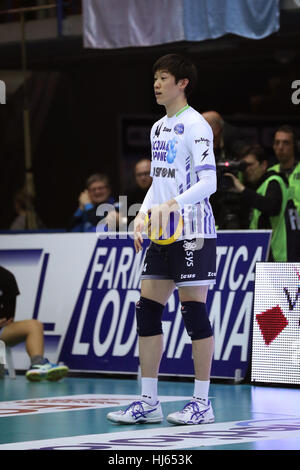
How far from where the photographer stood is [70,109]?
20234mm

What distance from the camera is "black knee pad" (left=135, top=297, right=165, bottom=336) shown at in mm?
6695

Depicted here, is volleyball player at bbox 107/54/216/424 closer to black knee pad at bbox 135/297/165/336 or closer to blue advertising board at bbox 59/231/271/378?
black knee pad at bbox 135/297/165/336

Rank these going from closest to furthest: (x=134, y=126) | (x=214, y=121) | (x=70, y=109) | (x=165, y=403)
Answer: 1. (x=165, y=403)
2. (x=214, y=121)
3. (x=134, y=126)
4. (x=70, y=109)

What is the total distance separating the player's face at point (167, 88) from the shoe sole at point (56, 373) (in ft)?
12.4

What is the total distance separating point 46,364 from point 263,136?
9432mm

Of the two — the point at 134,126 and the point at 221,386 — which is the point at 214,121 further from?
the point at 134,126

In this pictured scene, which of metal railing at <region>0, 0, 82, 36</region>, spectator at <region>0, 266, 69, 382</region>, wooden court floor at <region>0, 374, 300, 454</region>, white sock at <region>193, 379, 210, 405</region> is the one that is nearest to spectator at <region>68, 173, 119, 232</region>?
spectator at <region>0, 266, 69, 382</region>

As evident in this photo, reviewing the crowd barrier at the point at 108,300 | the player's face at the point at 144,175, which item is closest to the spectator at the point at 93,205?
the player's face at the point at 144,175

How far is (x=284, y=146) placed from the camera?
988cm

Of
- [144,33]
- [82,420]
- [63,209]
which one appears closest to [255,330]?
[82,420]

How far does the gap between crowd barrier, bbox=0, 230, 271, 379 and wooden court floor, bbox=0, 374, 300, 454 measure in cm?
31

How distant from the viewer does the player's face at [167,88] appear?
22.2 feet

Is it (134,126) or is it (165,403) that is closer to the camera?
(165,403)

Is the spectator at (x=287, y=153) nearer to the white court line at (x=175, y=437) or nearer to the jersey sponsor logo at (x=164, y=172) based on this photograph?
the jersey sponsor logo at (x=164, y=172)
